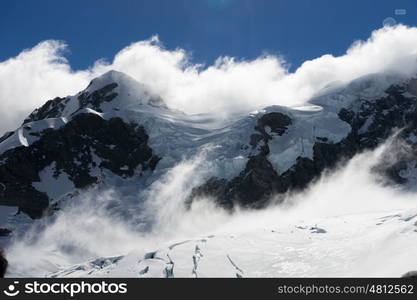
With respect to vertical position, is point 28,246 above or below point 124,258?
above

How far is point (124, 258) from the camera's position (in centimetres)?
9056

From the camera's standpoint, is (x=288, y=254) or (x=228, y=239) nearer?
(x=288, y=254)

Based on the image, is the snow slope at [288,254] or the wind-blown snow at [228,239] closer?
the snow slope at [288,254]

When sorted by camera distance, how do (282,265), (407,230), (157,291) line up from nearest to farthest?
(157,291), (407,230), (282,265)

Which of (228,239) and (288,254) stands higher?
(228,239)

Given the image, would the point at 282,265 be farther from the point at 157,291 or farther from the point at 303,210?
the point at 303,210

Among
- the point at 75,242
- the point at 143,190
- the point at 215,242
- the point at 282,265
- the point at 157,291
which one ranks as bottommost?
the point at 157,291

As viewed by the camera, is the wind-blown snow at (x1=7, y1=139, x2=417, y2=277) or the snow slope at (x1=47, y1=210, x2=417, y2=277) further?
the wind-blown snow at (x1=7, y1=139, x2=417, y2=277)

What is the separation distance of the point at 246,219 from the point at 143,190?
39.7 meters

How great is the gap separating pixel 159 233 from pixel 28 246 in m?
35.5

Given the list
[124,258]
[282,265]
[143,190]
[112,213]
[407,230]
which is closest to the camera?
[407,230]

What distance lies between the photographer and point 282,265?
80.9m

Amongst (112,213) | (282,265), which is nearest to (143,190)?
(112,213)

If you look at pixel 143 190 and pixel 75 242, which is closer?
pixel 75 242
